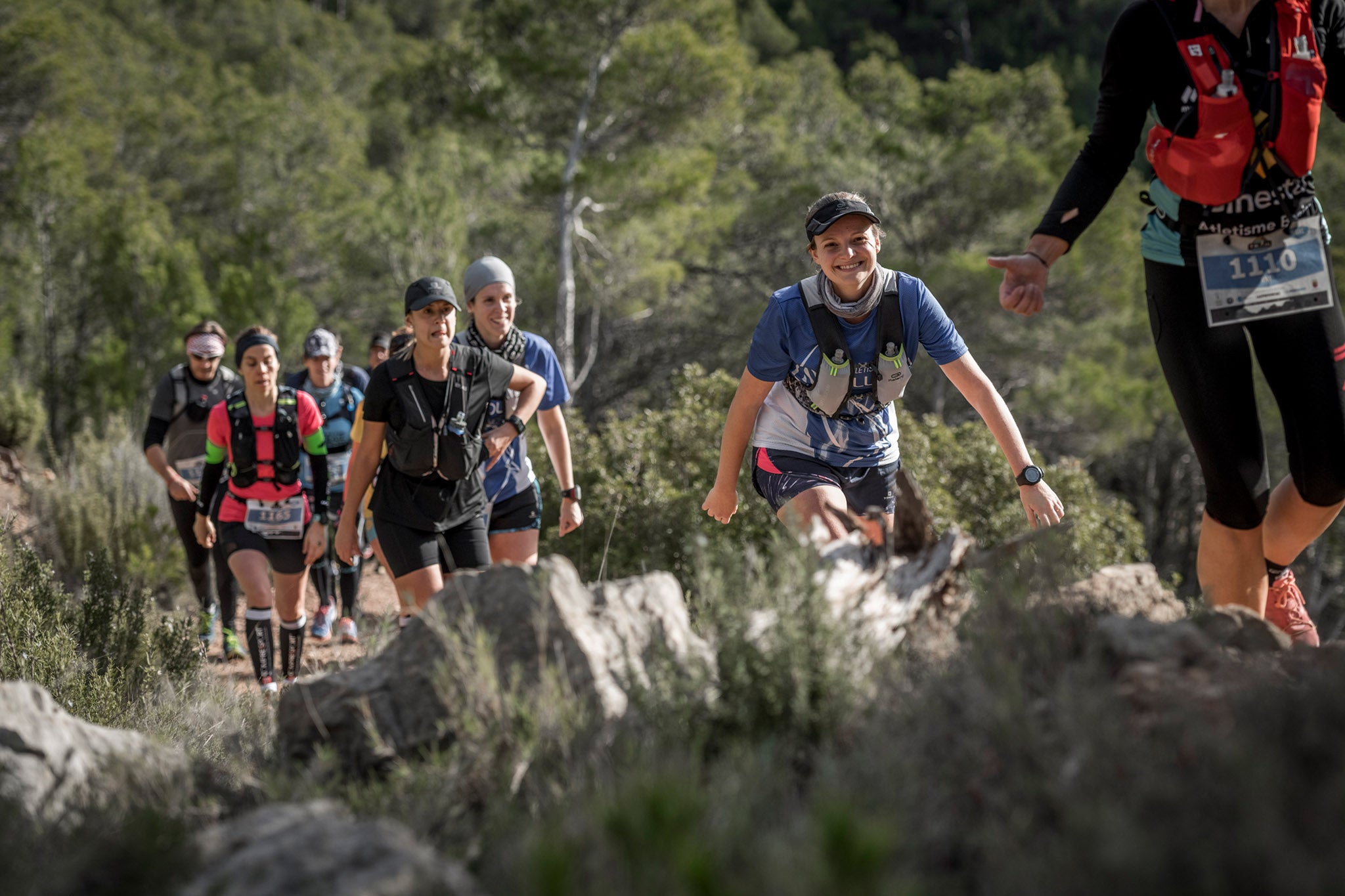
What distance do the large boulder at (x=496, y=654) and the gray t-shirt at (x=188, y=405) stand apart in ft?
14.9

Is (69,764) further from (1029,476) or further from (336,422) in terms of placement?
(336,422)

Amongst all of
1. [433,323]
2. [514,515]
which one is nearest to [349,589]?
[514,515]

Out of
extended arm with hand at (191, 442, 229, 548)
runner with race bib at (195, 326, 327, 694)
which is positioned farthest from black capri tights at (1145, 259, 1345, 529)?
extended arm with hand at (191, 442, 229, 548)

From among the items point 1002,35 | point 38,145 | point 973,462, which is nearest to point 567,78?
point 38,145

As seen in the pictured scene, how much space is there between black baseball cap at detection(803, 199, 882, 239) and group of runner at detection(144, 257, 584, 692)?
1.43 meters

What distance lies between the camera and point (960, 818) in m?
1.72

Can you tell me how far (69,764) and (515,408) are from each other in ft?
8.00

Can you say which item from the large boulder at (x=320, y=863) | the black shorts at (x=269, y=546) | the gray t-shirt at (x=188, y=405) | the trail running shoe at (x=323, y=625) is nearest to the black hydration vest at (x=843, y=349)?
the large boulder at (x=320, y=863)

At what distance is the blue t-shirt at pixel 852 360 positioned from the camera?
3.47 m

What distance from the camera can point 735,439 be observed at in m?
3.59

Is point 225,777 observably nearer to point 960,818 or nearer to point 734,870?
point 734,870

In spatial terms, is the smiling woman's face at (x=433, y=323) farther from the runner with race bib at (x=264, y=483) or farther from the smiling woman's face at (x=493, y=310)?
the runner with race bib at (x=264, y=483)

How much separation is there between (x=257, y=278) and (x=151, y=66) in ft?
54.7

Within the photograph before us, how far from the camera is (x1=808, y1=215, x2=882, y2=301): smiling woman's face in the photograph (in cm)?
343
